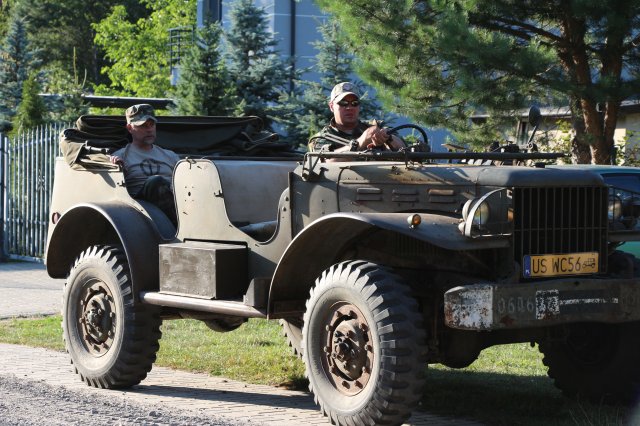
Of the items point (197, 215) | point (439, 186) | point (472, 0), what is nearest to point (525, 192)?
point (439, 186)

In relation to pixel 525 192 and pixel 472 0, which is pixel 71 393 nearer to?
pixel 525 192

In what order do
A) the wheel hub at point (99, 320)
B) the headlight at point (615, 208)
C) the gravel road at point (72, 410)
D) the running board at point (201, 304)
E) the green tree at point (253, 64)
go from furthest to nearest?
the green tree at point (253, 64), the wheel hub at point (99, 320), the running board at point (201, 304), the headlight at point (615, 208), the gravel road at point (72, 410)

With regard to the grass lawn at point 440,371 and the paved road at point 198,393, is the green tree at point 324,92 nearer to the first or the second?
the grass lawn at point 440,371

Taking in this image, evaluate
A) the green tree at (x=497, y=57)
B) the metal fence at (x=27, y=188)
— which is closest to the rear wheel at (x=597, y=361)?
the green tree at (x=497, y=57)

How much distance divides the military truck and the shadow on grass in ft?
0.73

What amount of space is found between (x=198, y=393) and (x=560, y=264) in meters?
2.84

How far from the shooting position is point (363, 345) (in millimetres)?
6840

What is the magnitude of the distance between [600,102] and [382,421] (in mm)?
8493

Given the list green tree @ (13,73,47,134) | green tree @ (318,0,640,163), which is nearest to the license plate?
green tree @ (318,0,640,163)

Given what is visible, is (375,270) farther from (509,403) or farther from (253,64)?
(253,64)

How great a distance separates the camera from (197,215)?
27.3ft

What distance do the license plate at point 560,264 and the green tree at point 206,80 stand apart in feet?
43.7

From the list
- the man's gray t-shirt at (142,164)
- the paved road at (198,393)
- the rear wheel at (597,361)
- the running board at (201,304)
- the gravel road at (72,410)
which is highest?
the man's gray t-shirt at (142,164)

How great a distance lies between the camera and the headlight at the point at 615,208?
7.36m
